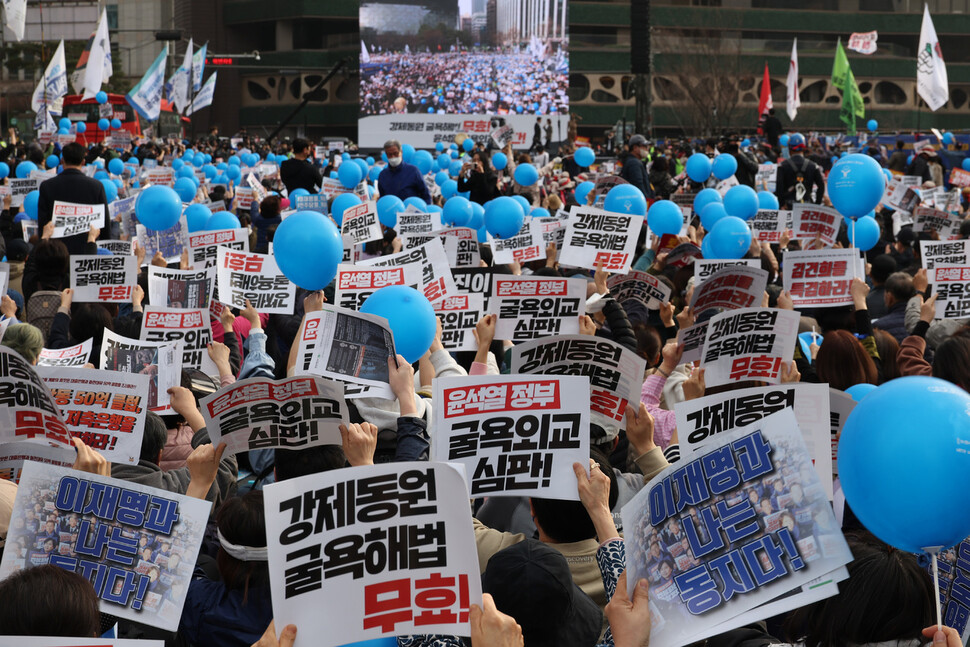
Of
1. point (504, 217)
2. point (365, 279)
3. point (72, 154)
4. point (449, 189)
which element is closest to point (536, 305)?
point (365, 279)

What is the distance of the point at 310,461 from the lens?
373cm

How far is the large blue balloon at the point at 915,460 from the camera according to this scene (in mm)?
2365

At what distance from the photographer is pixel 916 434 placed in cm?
238

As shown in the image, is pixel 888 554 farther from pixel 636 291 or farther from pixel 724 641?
pixel 636 291

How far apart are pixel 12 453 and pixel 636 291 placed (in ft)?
14.7

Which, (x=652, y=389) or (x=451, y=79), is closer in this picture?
(x=652, y=389)

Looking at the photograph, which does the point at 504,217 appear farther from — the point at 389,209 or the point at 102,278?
the point at 102,278

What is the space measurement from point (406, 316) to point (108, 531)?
212cm

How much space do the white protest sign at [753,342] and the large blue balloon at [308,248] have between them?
2.16 metres

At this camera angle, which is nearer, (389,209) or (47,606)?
(47,606)

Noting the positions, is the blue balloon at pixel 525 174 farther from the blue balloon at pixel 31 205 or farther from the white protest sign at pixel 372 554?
the white protest sign at pixel 372 554

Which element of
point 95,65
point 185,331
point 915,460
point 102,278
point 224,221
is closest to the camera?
point 915,460

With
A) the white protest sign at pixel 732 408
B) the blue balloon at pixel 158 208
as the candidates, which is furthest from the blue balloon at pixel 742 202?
the white protest sign at pixel 732 408

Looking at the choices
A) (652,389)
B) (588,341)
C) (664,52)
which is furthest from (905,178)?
(664,52)
